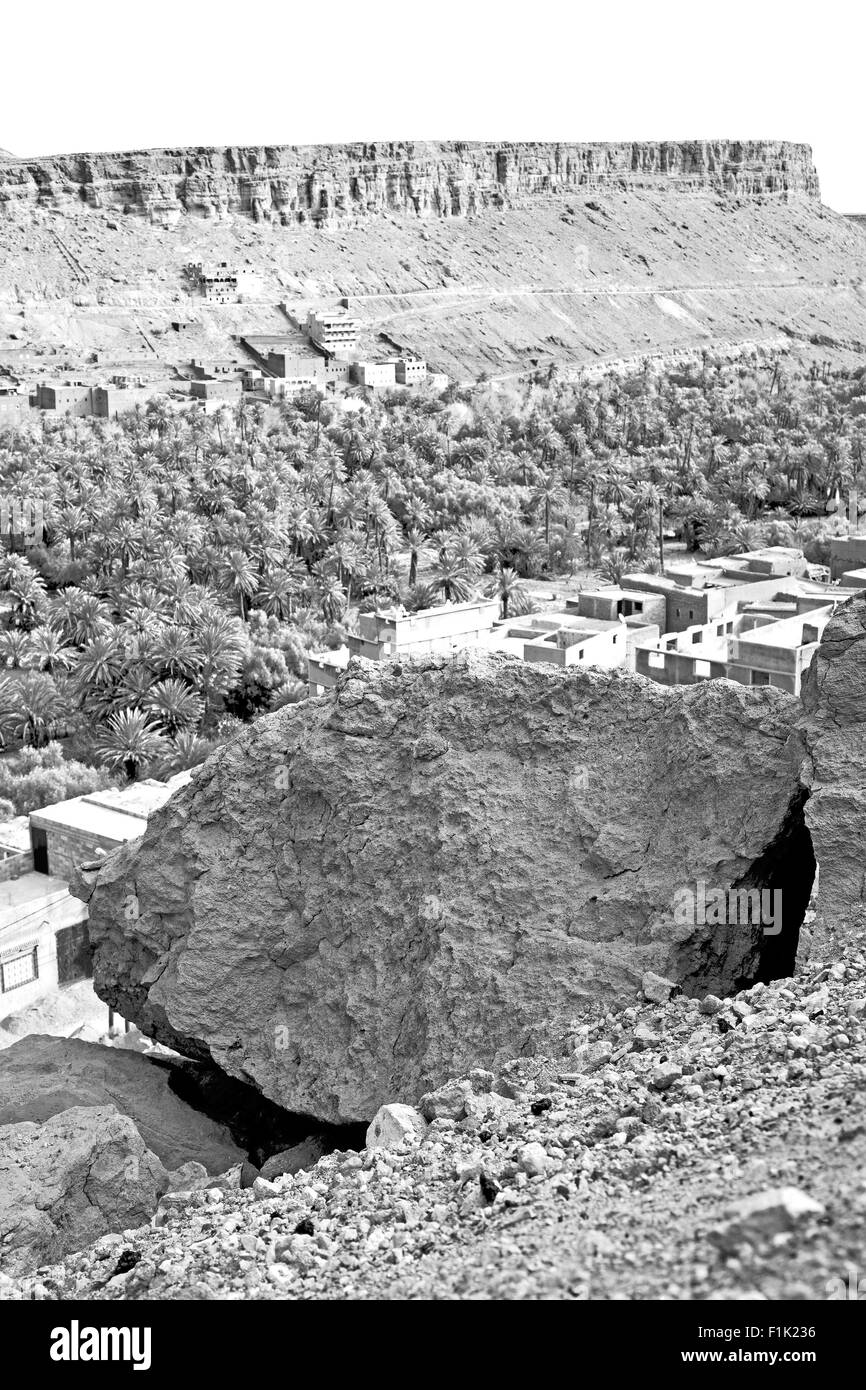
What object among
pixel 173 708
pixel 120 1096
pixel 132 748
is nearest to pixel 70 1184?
pixel 120 1096

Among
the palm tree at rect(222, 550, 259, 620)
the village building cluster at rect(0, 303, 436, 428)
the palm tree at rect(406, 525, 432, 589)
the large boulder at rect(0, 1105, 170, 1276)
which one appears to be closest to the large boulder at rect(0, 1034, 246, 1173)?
the large boulder at rect(0, 1105, 170, 1276)

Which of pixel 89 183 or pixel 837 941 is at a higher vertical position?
pixel 89 183

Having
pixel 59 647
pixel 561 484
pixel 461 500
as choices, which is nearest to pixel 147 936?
pixel 59 647

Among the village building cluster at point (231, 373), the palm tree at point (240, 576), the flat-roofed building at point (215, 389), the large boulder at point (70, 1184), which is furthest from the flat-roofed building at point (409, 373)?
the large boulder at point (70, 1184)

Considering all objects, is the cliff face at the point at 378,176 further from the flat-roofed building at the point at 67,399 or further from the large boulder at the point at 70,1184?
the large boulder at the point at 70,1184

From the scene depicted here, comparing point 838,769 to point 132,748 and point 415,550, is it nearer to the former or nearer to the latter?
point 132,748

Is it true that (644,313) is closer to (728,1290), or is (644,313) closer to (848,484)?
(848,484)

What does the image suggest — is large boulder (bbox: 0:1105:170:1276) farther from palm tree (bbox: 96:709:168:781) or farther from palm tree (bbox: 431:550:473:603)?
palm tree (bbox: 431:550:473:603)
